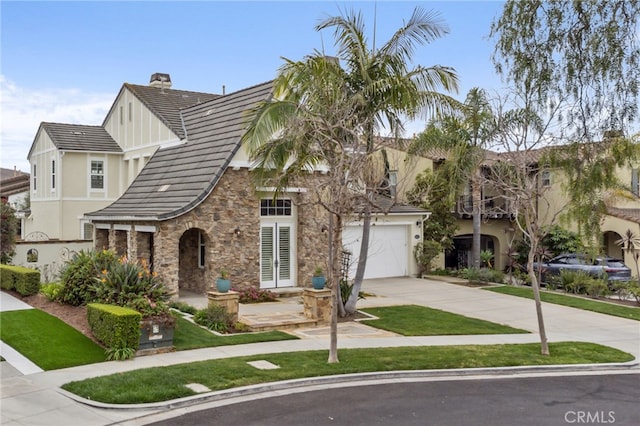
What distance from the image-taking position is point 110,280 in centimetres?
1330

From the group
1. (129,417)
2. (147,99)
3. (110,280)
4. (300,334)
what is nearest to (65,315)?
(110,280)

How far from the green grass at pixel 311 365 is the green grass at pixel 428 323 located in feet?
5.29

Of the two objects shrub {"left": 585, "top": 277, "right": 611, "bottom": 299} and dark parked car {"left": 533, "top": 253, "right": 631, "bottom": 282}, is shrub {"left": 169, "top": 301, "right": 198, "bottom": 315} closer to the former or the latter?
shrub {"left": 585, "top": 277, "right": 611, "bottom": 299}

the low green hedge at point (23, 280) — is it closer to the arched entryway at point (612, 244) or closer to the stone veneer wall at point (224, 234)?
the stone veneer wall at point (224, 234)

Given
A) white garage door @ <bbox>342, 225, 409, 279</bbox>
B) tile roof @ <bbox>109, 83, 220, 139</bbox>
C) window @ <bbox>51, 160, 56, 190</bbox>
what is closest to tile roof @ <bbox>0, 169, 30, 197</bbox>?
window @ <bbox>51, 160, 56, 190</bbox>

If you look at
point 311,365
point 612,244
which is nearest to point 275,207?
point 311,365

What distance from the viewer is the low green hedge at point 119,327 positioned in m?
11.4

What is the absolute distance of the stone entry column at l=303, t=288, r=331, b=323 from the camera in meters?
15.3

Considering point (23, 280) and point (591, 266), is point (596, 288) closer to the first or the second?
point (591, 266)

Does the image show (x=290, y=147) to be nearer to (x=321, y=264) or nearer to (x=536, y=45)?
(x=321, y=264)

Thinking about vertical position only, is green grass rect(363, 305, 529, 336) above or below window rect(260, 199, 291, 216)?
below

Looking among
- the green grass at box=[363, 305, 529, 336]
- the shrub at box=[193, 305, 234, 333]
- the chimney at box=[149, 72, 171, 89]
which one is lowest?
the green grass at box=[363, 305, 529, 336]

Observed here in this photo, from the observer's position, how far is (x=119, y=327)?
37.3 feet

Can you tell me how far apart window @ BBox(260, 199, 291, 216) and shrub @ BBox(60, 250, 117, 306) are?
6065 millimetres
